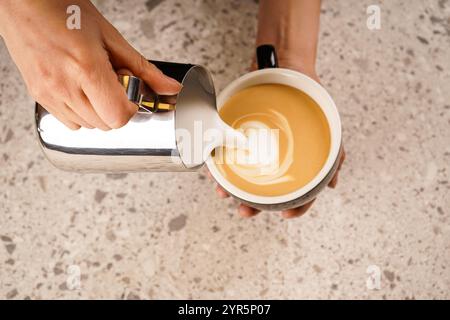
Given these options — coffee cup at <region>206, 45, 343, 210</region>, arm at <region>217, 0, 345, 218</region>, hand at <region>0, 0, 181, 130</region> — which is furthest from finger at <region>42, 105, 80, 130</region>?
arm at <region>217, 0, 345, 218</region>

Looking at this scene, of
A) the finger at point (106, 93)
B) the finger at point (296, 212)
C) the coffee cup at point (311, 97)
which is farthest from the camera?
the finger at point (296, 212)

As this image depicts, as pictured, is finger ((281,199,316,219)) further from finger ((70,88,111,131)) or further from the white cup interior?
finger ((70,88,111,131))

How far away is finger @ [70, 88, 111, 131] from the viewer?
414 millimetres

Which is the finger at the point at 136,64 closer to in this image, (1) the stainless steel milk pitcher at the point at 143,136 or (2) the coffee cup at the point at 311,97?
(1) the stainless steel milk pitcher at the point at 143,136

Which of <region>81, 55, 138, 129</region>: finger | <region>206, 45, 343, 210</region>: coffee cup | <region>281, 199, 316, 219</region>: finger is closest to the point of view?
<region>81, 55, 138, 129</region>: finger

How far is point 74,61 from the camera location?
0.40m

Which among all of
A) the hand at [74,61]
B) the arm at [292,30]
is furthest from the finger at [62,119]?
the arm at [292,30]

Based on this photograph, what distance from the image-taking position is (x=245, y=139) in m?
0.56

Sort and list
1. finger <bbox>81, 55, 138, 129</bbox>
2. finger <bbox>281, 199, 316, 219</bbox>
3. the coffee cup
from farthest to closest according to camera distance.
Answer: finger <bbox>281, 199, 316, 219</bbox>
the coffee cup
finger <bbox>81, 55, 138, 129</bbox>

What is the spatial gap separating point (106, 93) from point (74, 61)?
0.04 metres

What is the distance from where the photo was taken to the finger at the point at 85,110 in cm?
41

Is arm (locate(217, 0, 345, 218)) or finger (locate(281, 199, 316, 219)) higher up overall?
arm (locate(217, 0, 345, 218))

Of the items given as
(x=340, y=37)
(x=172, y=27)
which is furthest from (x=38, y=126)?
(x=340, y=37)
